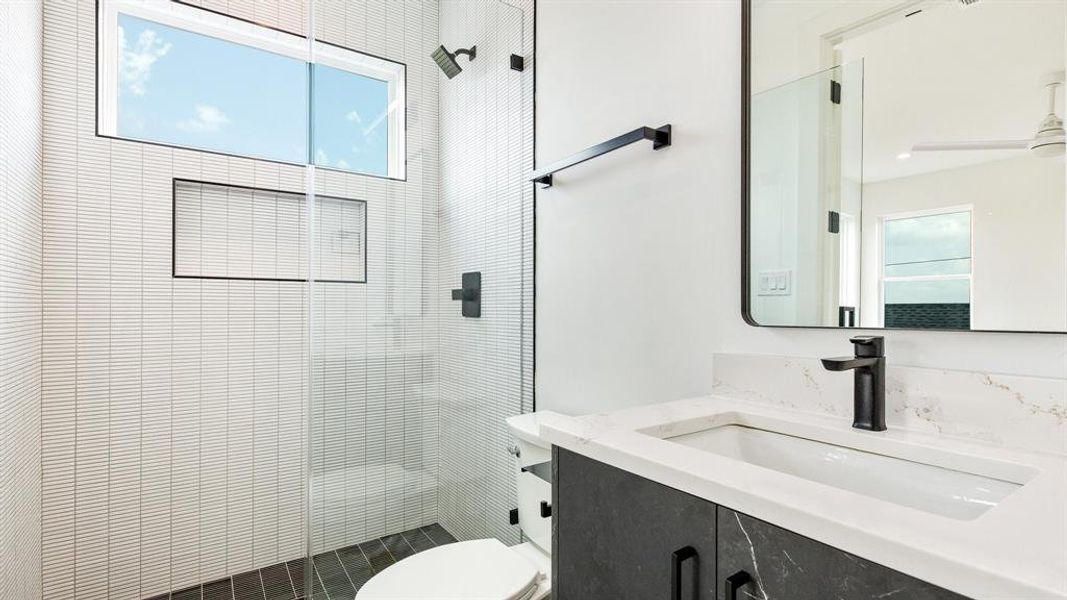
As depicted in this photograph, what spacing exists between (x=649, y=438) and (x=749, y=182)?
0.68 meters

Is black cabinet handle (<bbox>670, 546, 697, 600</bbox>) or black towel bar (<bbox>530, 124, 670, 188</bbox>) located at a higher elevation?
black towel bar (<bbox>530, 124, 670, 188</bbox>)

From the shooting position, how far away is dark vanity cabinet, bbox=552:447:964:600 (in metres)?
0.52

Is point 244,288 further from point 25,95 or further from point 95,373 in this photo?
point 25,95

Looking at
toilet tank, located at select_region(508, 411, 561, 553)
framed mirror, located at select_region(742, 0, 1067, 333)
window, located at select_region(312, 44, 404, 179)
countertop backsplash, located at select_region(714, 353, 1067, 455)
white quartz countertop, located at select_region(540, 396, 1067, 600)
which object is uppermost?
window, located at select_region(312, 44, 404, 179)

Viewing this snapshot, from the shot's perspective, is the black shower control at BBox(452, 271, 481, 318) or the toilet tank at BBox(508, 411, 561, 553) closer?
the toilet tank at BBox(508, 411, 561, 553)

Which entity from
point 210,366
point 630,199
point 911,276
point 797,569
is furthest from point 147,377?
point 911,276

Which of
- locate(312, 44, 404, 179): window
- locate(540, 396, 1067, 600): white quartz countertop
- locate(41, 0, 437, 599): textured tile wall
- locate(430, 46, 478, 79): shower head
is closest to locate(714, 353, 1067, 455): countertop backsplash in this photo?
locate(540, 396, 1067, 600): white quartz countertop

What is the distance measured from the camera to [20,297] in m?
1.59

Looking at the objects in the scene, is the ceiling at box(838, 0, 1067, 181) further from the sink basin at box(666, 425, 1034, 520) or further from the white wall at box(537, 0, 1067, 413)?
the sink basin at box(666, 425, 1034, 520)

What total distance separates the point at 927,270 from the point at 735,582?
669 millimetres

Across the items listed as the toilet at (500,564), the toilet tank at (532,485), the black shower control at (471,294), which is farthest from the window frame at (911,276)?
the black shower control at (471,294)

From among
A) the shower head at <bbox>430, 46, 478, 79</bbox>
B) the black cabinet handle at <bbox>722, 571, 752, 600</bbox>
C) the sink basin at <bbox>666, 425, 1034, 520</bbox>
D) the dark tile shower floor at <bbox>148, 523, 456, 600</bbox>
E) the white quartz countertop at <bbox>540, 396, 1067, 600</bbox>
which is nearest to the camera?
the white quartz countertop at <bbox>540, 396, 1067, 600</bbox>

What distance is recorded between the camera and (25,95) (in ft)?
5.32

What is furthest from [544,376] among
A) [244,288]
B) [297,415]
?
[244,288]
